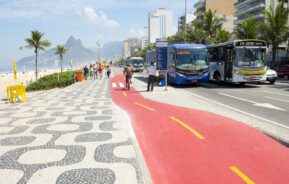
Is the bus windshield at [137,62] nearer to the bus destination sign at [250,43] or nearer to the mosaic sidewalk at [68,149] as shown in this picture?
the bus destination sign at [250,43]

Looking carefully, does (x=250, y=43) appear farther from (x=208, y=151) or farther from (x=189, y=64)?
(x=208, y=151)

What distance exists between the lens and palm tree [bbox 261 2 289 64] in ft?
140

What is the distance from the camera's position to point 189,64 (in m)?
24.0

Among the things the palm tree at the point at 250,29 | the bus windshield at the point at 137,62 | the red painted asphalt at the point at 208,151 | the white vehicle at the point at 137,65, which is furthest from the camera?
the bus windshield at the point at 137,62

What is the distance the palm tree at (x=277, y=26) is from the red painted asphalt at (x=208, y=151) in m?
36.3

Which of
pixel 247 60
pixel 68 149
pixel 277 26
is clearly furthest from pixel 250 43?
pixel 277 26

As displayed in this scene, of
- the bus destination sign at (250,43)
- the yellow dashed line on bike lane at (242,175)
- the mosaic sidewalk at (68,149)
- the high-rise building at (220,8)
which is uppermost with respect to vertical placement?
the high-rise building at (220,8)

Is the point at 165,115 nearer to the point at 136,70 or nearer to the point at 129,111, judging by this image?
the point at 129,111

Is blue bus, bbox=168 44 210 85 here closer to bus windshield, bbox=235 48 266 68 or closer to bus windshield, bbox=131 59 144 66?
bus windshield, bbox=235 48 266 68

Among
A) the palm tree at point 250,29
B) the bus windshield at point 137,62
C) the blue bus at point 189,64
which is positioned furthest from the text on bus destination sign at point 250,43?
the bus windshield at point 137,62

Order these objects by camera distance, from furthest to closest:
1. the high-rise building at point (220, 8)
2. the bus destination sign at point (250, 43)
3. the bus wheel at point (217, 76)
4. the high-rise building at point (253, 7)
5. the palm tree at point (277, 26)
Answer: the high-rise building at point (220, 8)
the high-rise building at point (253, 7)
the palm tree at point (277, 26)
the bus wheel at point (217, 76)
the bus destination sign at point (250, 43)

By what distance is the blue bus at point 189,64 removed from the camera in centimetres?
2395

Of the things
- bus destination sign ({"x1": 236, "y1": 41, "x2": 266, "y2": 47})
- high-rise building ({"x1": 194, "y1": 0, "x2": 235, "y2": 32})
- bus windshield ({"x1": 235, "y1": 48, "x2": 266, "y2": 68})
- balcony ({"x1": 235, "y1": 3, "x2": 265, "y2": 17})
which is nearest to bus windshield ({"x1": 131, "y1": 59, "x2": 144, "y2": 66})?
bus windshield ({"x1": 235, "y1": 48, "x2": 266, "y2": 68})

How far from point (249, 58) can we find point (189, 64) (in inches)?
169
